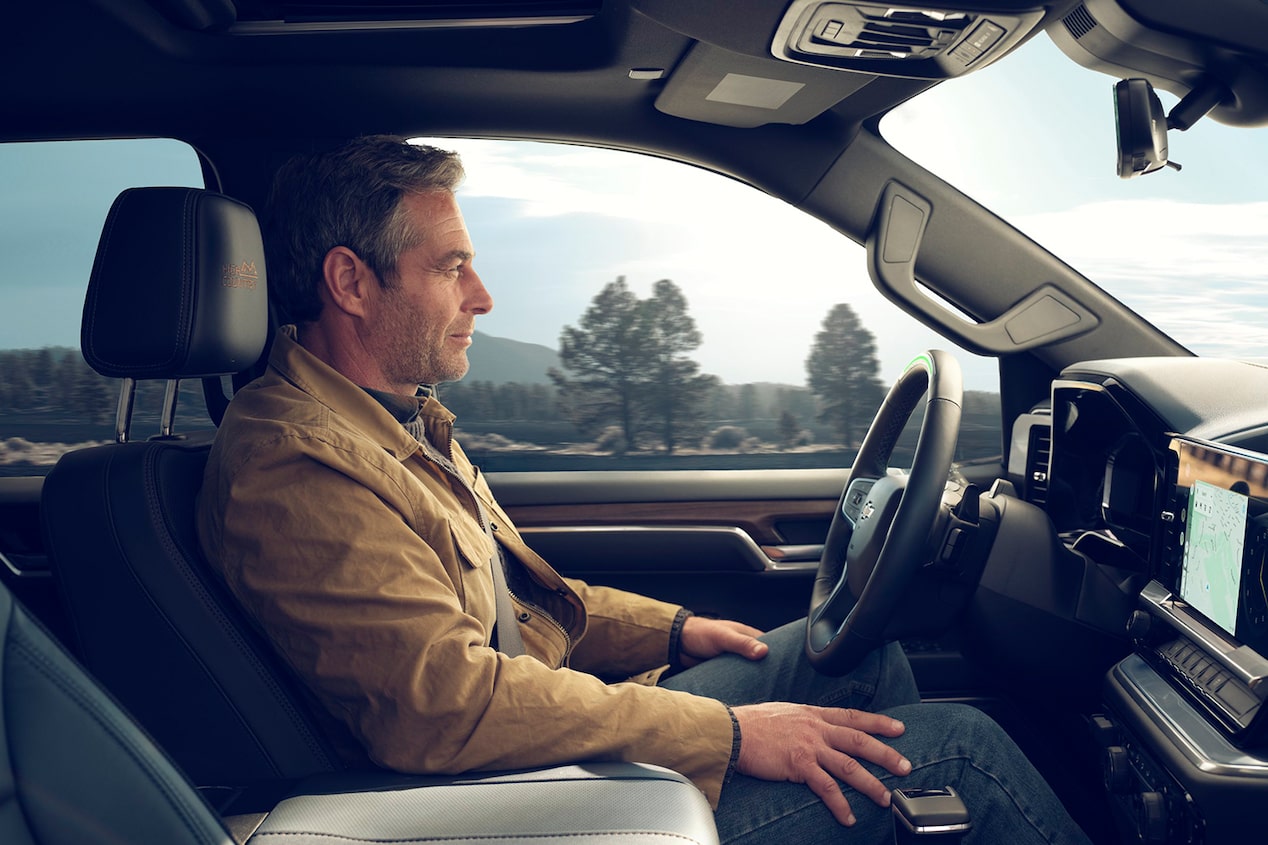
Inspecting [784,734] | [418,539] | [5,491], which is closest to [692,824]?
[784,734]

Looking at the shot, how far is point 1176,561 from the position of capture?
1.30 meters

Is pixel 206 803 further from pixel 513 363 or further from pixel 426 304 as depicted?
pixel 513 363

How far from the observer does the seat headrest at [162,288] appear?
54.4 inches

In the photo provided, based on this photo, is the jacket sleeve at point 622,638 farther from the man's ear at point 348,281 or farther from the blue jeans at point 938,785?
the man's ear at point 348,281

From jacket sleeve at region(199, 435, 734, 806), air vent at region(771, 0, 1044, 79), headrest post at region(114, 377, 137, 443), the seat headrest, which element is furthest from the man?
air vent at region(771, 0, 1044, 79)

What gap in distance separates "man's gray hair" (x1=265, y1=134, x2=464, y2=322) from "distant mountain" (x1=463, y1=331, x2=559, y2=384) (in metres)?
0.77

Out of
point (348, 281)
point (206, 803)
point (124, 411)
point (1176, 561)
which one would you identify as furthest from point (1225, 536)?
point (124, 411)

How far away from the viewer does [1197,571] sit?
1.23 m

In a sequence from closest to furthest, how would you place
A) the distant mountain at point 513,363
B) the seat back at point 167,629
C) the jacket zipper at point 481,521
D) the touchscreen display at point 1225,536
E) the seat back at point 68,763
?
the seat back at point 68,763
the touchscreen display at point 1225,536
the seat back at point 167,629
the jacket zipper at point 481,521
the distant mountain at point 513,363

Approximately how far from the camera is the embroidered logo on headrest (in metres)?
1.46

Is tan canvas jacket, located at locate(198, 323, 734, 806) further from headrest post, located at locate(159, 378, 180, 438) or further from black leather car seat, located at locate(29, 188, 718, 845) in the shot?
headrest post, located at locate(159, 378, 180, 438)

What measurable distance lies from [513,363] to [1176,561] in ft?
5.05

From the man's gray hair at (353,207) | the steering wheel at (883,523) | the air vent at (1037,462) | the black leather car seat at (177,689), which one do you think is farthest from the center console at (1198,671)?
the man's gray hair at (353,207)

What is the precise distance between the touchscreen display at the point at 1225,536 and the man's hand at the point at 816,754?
42 cm
